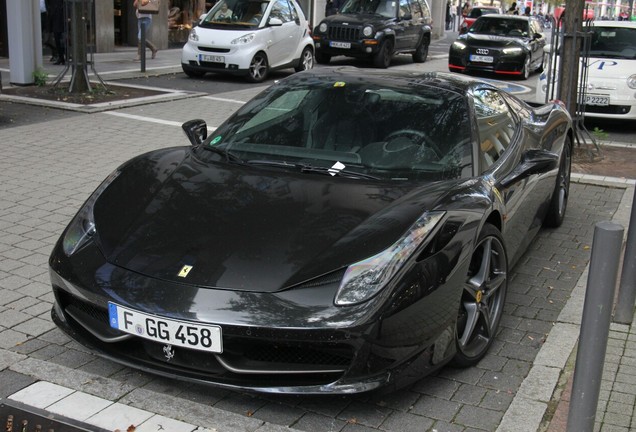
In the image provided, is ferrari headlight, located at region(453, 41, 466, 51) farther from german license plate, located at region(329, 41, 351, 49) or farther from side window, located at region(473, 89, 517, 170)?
side window, located at region(473, 89, 517, 170)

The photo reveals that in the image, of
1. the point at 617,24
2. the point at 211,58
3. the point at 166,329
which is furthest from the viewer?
the point at 211,58

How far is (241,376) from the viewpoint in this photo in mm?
3455

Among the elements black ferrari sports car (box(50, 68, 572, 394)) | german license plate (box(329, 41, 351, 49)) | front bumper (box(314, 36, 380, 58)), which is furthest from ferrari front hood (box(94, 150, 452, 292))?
german license plate (box(329, 41, 351, 49))

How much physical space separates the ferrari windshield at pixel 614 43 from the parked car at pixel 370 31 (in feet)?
23.9

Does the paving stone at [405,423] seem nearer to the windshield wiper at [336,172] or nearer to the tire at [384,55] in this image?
the windshield wiper at [336,172]

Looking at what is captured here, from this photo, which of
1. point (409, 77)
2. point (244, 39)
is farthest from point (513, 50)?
point (409, 77)

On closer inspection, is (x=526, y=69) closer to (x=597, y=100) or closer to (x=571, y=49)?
(x=597, y=100)

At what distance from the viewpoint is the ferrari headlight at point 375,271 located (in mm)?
3395

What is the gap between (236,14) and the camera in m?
16.3

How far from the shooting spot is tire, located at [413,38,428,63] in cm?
2262

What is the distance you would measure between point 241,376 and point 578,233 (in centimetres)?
409

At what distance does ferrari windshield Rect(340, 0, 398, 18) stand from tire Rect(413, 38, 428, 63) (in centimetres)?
192

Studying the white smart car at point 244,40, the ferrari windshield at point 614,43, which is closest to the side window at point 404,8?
the white smart car at point 244,40

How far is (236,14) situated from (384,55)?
5054mm
